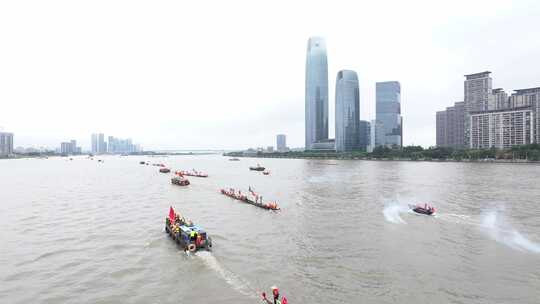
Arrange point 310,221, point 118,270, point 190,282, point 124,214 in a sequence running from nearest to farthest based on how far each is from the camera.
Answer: point 190,282, point 118,270, point 310,221, point 124,214

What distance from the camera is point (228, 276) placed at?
25844 mm

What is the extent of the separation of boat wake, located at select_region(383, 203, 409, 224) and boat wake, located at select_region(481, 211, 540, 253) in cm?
929

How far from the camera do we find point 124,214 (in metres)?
49.7

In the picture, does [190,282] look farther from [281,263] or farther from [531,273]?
[531,273]

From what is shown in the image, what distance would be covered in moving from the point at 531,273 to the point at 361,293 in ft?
44.2

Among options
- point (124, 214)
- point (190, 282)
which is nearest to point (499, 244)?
point (190, 282)

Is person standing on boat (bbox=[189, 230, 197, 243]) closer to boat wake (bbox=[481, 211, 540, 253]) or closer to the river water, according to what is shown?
the river water

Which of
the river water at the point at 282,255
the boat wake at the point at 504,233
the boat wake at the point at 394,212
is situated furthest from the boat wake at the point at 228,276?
the boat wake at the point at 504,233

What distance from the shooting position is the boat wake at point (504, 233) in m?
32.6

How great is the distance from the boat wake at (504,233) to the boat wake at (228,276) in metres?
25.3

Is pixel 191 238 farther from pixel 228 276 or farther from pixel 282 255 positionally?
pixel 282 255

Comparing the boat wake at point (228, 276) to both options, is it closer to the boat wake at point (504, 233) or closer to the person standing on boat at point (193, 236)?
the person standing on boat at point (193, 236)

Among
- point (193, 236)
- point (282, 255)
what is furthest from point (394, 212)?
point (193, 236)

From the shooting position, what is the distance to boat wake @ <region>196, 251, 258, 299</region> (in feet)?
76.6
